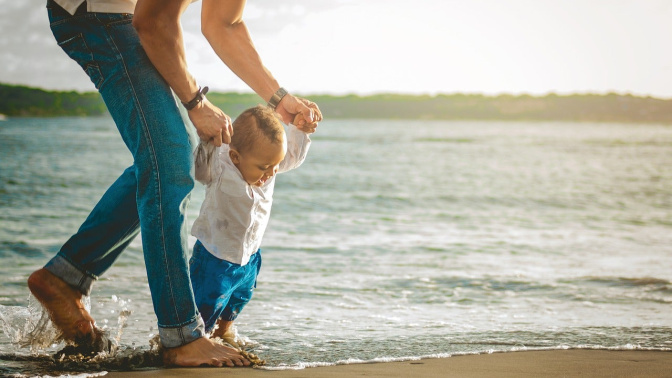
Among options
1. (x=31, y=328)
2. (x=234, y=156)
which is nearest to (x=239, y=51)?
(x=234, y=156)

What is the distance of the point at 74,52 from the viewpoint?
2617 millimetres

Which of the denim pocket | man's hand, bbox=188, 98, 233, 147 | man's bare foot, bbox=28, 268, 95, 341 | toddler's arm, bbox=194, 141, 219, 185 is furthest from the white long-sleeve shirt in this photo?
man's bare foot, bbox=28, 268, 95, 341

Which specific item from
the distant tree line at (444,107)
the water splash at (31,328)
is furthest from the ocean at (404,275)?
the distant tree line at (444,107)

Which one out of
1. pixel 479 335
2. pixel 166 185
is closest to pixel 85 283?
pixel 166 185

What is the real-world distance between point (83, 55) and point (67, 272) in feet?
2.99

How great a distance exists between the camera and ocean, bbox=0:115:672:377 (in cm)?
334

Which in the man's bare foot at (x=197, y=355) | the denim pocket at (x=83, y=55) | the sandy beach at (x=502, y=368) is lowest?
the sandy beach at (x=502, y=368)

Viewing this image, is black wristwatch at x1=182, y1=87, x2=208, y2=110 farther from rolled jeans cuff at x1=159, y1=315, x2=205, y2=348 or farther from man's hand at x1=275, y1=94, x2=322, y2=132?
rolled jeans cuff at x1=159, y1=315, x2=205, y2=348

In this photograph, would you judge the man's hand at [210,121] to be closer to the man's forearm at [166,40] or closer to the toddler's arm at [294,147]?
the man's forearm at [166,40]

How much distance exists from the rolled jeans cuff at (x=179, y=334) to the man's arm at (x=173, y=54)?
707mm

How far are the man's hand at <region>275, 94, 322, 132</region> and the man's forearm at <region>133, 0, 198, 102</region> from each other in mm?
474

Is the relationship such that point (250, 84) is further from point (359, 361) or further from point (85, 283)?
point (359, 361)

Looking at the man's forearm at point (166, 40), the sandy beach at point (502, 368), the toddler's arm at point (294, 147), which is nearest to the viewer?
the man's forearm at point (166, 40)

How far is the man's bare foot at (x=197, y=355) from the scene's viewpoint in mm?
2658
